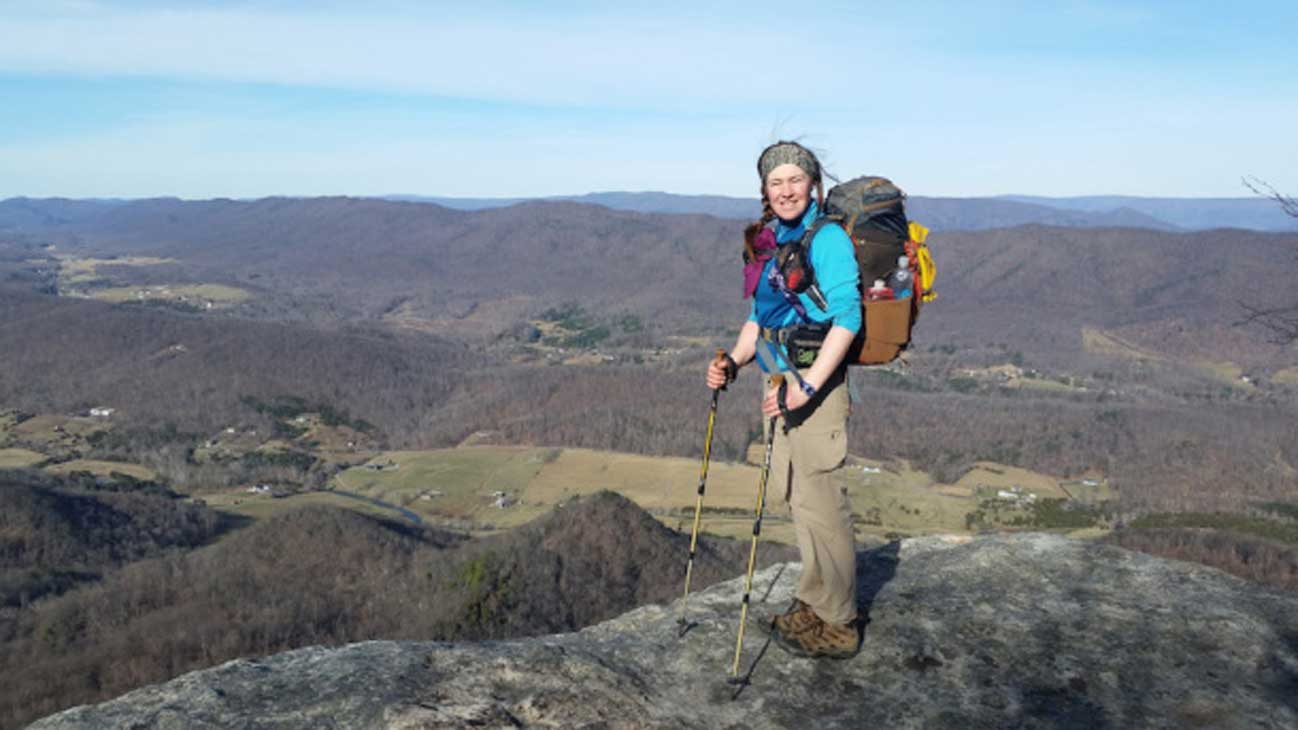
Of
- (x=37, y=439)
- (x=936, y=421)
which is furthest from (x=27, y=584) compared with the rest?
(x=936, y=421)

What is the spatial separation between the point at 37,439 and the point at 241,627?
108932 mm

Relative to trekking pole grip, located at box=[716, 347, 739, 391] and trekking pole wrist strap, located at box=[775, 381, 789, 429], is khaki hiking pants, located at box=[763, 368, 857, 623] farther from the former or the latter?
trekking pole grip, located at box=[716, 347, 739, 391]

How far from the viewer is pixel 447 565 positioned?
54.3 m

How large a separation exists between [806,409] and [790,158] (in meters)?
2.33

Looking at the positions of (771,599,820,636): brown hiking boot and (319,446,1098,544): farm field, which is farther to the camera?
(319,446,1098,544): farm field

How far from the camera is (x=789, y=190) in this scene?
792 centimetres

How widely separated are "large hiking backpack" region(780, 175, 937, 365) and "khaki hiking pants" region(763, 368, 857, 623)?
45 centimetres

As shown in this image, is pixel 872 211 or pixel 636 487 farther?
pixel 636 487

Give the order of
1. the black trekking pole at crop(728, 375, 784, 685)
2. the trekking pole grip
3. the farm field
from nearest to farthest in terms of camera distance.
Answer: the black trekking pole at crop(728, 375, 784, 685) → the trekking pole grip → the farm field

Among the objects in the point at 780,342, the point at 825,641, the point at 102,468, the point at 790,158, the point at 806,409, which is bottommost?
the point at 102,468

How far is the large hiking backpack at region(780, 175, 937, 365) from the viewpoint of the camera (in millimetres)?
7605

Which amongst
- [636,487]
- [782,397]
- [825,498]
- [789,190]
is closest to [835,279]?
[789,190]

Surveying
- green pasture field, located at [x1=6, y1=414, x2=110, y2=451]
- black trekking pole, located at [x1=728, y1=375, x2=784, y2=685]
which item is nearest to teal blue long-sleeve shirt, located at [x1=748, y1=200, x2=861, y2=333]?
black trekking pole, located at [x1=728, y1=375, x2=784, y2=685]

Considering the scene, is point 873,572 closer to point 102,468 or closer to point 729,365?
point 729,365
